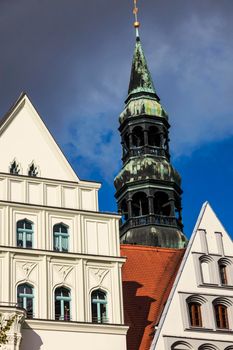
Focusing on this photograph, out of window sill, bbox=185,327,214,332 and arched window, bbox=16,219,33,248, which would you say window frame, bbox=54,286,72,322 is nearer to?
arched window, bbox=16,219,33,248

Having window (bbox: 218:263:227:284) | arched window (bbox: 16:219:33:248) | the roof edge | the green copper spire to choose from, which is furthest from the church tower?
arched window (bbox: 16:219:33:248)

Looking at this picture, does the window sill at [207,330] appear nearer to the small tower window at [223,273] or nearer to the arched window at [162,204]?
the small tower window at [223,273]

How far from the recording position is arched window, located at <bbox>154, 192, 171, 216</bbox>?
62.2 m

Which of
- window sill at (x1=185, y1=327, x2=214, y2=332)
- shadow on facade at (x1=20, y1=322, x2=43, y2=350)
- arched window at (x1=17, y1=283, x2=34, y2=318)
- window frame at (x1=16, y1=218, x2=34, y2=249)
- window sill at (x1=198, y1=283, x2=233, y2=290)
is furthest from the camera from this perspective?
window sill at (x1=198, y1=283, x2=233, y2=290)

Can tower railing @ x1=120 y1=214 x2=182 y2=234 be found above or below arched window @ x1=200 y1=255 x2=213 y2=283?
above

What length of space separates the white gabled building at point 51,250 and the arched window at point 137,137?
20161 millimetres

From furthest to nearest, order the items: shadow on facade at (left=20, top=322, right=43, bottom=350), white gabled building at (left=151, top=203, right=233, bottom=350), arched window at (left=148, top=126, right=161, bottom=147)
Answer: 1. arched window at (left=148, top=126, right=161, bottom=147)
2. white gabled building at (left=151, top=203, right=233, bottom=350)
3. shadow on facade at (left=20, top=322, right=43, bottom=350)

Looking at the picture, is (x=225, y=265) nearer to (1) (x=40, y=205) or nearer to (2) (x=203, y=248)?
(2) (x=203, y=248)

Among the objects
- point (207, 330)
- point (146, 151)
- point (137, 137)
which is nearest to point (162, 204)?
point (146, 151)

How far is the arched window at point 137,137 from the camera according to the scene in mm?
63594

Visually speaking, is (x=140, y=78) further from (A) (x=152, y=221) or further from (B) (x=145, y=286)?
(B) (x=145, y=286)

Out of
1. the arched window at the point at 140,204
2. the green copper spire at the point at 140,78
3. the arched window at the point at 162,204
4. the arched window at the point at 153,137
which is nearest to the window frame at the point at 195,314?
the arched window at the point at 162,204

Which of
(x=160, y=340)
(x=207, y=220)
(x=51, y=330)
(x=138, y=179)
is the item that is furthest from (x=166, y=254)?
(x=138, y=179)

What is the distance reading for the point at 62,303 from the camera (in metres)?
39.8
